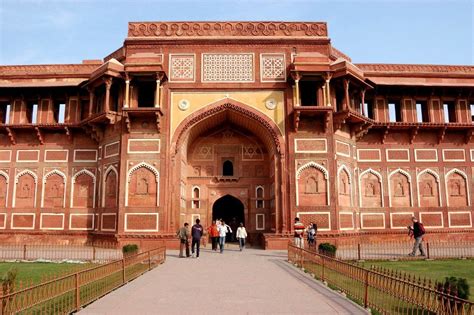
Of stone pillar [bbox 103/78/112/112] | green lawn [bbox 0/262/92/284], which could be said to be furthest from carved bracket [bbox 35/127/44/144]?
green lawn [bbox 0/262/92/284]

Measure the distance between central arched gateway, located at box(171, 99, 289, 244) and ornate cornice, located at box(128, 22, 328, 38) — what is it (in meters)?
3.73

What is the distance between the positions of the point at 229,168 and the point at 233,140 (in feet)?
4.59

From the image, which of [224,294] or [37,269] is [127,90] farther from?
[224,294]

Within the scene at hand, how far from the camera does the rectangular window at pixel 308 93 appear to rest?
1819 cm

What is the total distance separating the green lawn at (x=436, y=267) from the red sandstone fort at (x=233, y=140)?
4.77 meters

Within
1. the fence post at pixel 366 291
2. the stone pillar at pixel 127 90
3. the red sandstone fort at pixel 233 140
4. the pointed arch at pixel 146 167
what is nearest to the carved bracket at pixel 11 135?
the red sandstone fort at pixel 233 140

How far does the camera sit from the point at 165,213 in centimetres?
1636

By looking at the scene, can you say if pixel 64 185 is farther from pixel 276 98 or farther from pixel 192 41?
pixel 276 98

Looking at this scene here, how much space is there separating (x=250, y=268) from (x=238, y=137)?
33.0 ft

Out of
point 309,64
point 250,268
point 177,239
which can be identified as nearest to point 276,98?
point 309,64

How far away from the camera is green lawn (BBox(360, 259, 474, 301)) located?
9102mm

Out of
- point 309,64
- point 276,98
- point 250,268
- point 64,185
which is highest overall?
point 309,64

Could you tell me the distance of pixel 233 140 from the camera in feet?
65.0

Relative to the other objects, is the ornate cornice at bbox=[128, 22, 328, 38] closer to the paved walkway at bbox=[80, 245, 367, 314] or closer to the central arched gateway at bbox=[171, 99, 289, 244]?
the central arched gateway at bbox=[171, 99, 289, 244]
